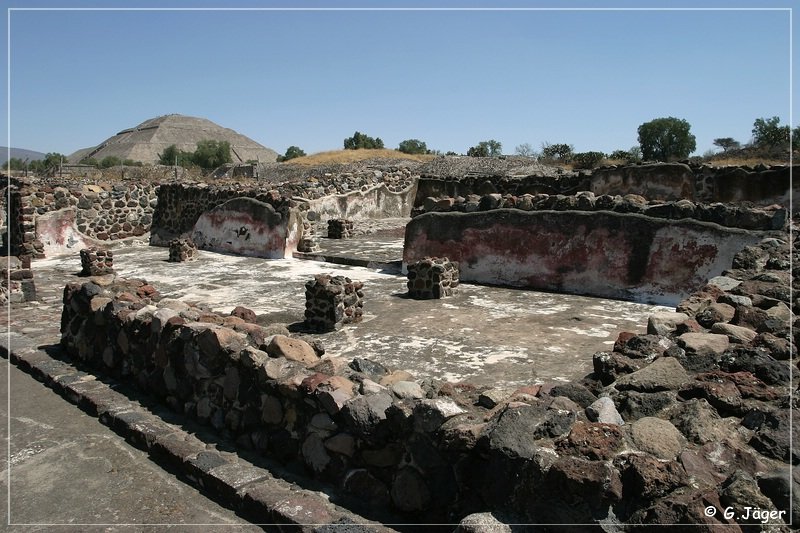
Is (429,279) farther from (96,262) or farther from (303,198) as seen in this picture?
(303,198)

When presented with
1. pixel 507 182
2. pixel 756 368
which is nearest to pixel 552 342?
pixel 756 368

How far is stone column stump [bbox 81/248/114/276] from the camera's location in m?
11.2

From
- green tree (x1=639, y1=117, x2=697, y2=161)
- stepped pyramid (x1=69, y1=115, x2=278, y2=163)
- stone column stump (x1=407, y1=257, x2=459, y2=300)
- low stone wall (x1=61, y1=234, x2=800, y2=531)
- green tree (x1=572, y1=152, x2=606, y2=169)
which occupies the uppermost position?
stepped pyramid (x1=69, y1=115, x2=278, y2=163)

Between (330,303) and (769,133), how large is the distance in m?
33.3

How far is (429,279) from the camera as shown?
8430 millimetres

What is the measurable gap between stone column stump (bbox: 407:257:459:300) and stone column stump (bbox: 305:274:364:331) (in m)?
1.40

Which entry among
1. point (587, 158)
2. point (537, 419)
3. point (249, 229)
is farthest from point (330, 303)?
point (587, 158)

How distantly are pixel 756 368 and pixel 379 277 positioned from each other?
7.14 metres

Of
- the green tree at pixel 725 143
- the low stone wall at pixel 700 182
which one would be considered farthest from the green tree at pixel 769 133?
the low stone wall at pixel 700 182

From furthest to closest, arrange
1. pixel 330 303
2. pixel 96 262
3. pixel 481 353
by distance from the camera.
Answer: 1. pixel 96 262
2. pixel 330 303
3. pixel 481 353

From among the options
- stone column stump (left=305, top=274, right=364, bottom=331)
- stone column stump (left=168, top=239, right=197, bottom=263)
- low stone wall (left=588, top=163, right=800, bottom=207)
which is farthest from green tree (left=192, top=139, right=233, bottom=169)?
stone column stump (left=305, top=274, right=364, bottom=331)

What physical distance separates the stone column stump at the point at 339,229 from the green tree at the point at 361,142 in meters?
35.6

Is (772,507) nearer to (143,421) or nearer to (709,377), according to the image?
(709,377)

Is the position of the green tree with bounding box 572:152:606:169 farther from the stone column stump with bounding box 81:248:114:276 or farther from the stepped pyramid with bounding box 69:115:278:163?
the stepped pyramid with bounding box 69:115:278:163
